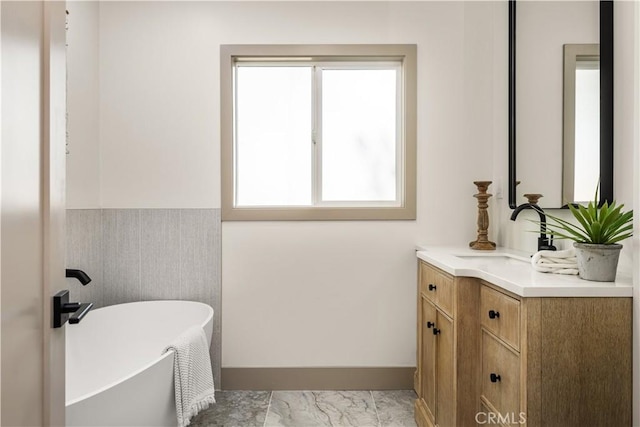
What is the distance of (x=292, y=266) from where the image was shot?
2803mm

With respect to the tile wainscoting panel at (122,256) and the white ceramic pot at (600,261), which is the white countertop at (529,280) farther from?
the tile wainscoting panel at (122,256)

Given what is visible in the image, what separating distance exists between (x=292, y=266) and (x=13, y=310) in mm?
2039

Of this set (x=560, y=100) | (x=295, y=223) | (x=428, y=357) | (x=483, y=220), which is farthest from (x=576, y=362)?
(x=295, y=223)

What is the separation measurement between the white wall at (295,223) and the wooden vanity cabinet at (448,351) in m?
0.45

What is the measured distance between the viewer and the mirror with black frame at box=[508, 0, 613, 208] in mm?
1640

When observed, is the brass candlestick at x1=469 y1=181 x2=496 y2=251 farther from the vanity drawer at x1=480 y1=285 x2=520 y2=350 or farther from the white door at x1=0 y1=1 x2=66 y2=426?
the white door at x1=0 y1=1 x2=66 y2=426

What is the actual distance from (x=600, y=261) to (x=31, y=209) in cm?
158

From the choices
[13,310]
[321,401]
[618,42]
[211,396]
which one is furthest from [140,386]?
[618,42]

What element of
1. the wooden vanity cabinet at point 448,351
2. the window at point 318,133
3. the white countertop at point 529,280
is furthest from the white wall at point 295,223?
the white countertop at point 529,280

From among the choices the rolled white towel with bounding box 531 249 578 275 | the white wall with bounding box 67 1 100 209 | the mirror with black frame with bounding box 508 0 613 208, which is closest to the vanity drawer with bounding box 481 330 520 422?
the rolled white towel with bounding box 531 249 578 275

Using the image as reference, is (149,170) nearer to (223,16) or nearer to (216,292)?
(216,292)

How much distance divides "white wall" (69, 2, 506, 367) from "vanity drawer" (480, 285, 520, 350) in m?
1.06

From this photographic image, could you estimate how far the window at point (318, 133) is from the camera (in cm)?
287

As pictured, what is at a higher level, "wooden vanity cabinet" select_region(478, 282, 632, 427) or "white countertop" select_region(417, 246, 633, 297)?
"white countertop" select_region(417, 246, 633, 297)
